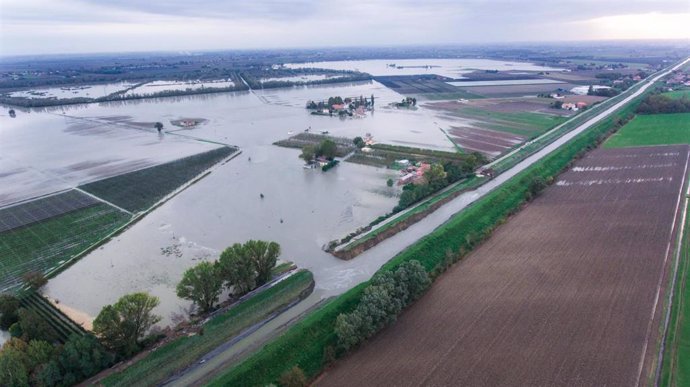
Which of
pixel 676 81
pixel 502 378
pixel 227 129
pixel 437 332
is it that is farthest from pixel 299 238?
pixel 676 81

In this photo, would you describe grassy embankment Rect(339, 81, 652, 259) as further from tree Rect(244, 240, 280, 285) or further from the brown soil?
tree Rect(244, 240, 280, 285)

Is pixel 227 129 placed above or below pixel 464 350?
above

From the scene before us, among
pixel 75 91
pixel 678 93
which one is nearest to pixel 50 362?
pixel 678 93

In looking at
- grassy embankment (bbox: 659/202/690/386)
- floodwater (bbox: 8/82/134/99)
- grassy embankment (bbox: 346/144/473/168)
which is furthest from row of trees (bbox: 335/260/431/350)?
floodwater (bbox: 8/82/134/99)

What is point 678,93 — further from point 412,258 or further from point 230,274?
point 230,274

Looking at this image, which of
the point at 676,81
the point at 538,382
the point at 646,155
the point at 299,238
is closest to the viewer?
the point at 538,382

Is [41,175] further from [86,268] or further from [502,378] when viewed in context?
[502,378]

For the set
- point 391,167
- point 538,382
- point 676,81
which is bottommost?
point 538,382
